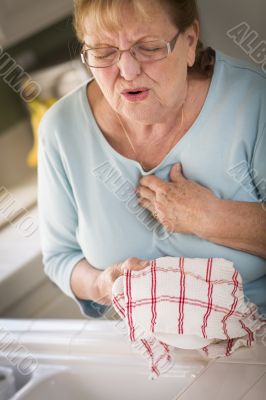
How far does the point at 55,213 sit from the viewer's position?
104 centimetres

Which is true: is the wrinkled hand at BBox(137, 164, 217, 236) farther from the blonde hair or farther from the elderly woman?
the blonde hair

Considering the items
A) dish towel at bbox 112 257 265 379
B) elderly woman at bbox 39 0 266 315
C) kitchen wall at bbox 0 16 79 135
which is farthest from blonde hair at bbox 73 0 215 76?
dish towel at bbox 112 257 265 379

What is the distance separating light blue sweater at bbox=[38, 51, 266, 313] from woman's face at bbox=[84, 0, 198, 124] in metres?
0.05

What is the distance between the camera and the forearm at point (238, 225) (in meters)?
0.88

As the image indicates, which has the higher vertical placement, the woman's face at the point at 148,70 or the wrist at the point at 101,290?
the woman's face at the point at 148,70

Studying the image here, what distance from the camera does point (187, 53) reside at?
2.79ft

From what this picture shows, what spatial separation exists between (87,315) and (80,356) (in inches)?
3.4

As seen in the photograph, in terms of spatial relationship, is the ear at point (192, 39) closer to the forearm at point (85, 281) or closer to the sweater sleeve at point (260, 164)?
the sweater sleeve at point (260, 164)

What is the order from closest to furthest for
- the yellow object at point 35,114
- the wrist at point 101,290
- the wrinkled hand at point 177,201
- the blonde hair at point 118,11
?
1. the blonde hair at point 118,11
2. the wrinkled hand at point 177,201
3. the wrist at point 101,290
4. the yellow object at point 35,114

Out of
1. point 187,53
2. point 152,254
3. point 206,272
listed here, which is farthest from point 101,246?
point 187,53

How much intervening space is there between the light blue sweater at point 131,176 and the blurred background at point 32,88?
0.05 m

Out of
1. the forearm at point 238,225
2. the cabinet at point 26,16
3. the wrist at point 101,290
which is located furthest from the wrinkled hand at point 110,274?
the cabinet at point 26,16

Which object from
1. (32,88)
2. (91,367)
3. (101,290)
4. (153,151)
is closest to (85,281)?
(101,290)

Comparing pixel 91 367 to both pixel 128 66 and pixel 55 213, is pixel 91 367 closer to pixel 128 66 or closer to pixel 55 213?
pixel 55 213
